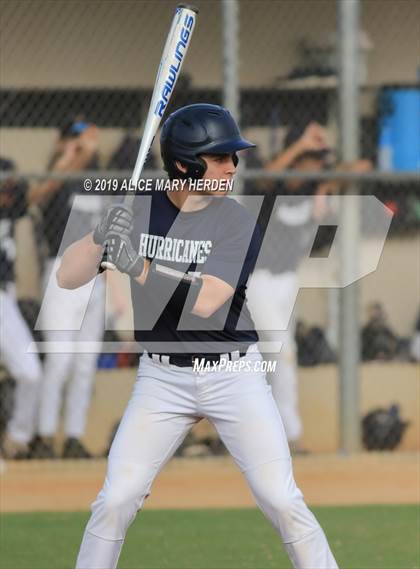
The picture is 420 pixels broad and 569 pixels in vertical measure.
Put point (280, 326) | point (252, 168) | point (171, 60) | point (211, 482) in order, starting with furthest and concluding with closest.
Result: point (252, 168)
point (280, 326)
point (211, 482)
point (171, 60)

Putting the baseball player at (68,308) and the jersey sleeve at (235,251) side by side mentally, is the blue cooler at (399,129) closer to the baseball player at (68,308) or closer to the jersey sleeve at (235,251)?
the baseball player at (68,308)

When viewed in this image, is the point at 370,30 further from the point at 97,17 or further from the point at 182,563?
the point at 182,563

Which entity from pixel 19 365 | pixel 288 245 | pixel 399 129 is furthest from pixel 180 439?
pixel 399 129

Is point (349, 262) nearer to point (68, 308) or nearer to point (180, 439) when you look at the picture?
point (68, 308)

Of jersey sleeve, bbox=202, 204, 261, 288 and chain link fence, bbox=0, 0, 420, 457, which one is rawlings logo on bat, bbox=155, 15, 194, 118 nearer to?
jersey sleeve, bbox=202, 204, 261, 288

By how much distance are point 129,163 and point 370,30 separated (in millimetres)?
2250

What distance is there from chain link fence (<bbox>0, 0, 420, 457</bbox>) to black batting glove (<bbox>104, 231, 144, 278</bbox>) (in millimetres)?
4073

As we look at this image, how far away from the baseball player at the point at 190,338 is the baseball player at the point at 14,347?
12.0 ft

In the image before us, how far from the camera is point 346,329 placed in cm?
845

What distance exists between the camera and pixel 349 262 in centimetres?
851

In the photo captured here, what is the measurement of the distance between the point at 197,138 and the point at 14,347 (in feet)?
13.3

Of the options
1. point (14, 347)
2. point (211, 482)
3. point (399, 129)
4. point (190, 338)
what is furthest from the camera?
point (399, 129)

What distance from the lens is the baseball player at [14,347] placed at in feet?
26.4

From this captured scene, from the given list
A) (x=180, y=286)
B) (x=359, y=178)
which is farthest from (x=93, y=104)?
(x=180, y=286)
